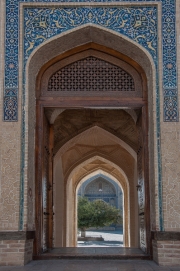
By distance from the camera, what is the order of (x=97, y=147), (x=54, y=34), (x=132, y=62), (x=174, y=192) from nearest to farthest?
1. (x=174, y=192)
2. (x=54, y=34)
3. (x=132, y=62)
4. (x=97, y=147)

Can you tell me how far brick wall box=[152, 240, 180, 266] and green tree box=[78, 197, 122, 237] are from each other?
18.1m

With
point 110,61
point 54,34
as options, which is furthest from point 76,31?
point 110,61

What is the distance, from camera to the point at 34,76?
620 centimetres

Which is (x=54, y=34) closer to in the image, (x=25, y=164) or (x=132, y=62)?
(x=132, y=62)

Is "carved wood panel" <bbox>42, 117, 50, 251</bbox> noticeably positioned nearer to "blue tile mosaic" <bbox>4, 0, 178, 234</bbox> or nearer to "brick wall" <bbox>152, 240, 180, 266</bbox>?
"blue tile mosaic" <bbox>4, 0, 178, 234</bbox>

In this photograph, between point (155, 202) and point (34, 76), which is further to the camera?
point (34, 76)

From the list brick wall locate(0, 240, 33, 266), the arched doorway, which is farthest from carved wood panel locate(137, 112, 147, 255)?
brick wall locate(0, 240, 33, 266)

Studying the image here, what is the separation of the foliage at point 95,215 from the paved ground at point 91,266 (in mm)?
17886

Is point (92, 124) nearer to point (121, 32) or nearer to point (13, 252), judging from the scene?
point (121, 32)

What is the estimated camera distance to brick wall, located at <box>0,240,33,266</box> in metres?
5.33

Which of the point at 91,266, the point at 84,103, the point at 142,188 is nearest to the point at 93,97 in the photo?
the point at 84,103

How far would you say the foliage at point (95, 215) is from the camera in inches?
930

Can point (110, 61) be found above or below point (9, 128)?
above

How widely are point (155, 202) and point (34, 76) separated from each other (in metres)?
2.38
